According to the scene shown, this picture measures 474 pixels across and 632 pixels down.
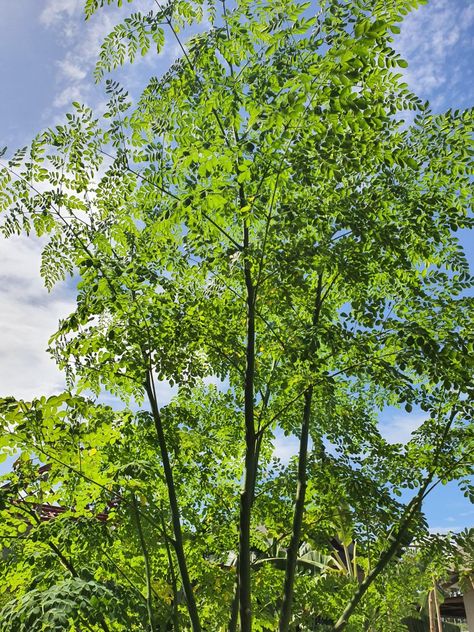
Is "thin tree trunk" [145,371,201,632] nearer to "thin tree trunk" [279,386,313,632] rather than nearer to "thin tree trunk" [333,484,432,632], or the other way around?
"thin tree trunk" [279,386,313,632]

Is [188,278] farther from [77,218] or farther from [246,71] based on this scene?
[246,71]

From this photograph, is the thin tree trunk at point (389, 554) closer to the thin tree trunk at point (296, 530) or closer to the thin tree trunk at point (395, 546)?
the thin tree trunk at point (395, 546)

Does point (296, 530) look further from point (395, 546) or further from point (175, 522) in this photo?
point (175, 522)

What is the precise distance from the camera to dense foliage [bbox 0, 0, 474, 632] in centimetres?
437

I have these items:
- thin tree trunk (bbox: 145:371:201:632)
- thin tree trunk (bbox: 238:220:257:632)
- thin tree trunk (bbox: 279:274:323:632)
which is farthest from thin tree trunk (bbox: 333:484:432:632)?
thin tree trunk (bbox: 145:371:201:632)

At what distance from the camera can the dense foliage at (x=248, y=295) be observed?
4.37 meters

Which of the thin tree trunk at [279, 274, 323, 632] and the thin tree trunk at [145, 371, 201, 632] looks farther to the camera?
the thin tree trunk at [279, 274, 323, 632]

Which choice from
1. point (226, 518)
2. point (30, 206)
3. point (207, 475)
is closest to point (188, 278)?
point (30, 206)

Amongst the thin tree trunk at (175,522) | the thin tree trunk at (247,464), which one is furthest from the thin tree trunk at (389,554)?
the thin tree trunk at (175,522)

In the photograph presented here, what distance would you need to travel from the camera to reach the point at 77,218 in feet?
20.1

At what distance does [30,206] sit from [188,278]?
1.96 meters

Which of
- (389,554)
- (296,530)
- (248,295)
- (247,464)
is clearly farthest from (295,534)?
(248,295)

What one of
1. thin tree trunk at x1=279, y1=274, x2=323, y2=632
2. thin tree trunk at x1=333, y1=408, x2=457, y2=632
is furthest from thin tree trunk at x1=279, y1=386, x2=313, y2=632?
thin tree trunk at x1=333, y1=408, x2=457, y2=632

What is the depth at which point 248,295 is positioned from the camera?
5168mm
